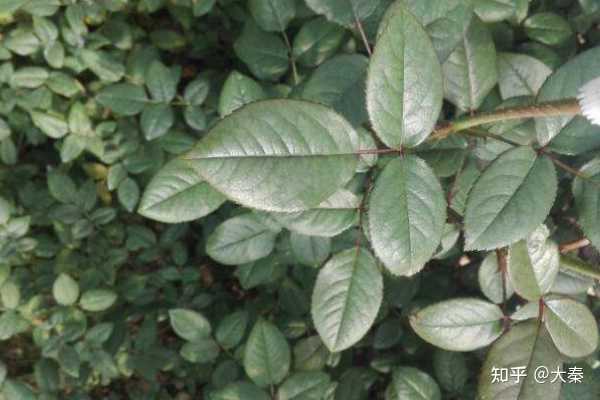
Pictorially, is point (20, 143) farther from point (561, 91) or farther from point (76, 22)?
point (561, 91)

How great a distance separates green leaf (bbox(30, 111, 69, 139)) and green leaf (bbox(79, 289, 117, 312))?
0.48 metres

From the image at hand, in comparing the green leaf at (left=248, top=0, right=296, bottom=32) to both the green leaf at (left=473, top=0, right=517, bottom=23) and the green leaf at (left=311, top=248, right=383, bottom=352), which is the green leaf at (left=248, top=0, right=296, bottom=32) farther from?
the green leaf at (left=311, top=248, right=383, bottom=352)

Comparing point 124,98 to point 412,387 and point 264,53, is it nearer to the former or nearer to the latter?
point 264,53

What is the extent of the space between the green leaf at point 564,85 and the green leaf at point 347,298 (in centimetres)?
41

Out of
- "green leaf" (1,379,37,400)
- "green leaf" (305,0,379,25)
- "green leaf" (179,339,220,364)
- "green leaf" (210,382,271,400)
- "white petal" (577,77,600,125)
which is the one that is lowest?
"green leaf" (1,379,37,400)

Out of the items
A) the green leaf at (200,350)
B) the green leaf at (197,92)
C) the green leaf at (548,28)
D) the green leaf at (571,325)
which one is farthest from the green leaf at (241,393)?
the green leaf at (548,28)

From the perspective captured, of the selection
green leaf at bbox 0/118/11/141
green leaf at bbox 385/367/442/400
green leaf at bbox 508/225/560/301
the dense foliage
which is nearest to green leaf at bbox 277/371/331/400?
the dense foliage

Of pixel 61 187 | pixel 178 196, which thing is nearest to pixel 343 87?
pixel 178 196

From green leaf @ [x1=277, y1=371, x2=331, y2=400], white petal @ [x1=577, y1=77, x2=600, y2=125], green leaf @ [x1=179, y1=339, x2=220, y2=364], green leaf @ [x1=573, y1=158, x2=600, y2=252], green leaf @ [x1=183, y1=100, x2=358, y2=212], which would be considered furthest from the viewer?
green leaf @ [x1=179, y1=339, x2=220, y2=364]

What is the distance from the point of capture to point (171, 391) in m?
2.13

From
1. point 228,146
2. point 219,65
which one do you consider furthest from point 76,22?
point 228,146

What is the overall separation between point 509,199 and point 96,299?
1.18m

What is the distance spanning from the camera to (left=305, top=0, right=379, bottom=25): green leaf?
128cm

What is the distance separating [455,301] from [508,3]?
70 cm
